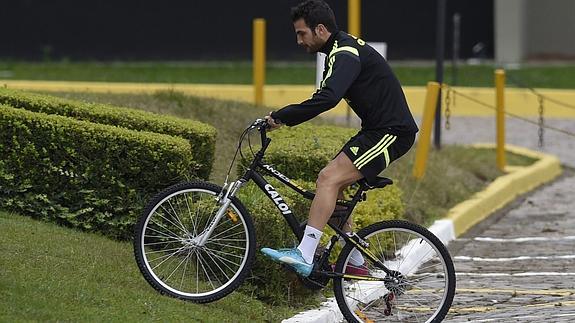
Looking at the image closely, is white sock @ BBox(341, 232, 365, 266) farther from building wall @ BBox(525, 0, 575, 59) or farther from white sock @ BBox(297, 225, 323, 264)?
building wall @ BBox(525, 0, 575, 59)

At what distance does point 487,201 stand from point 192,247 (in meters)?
5.98

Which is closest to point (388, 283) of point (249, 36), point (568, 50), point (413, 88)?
point (413, 88)

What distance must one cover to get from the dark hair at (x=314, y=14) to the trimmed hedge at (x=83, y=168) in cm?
178

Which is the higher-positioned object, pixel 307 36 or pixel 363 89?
pixel 307 36

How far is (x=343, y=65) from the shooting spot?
23.2 ft

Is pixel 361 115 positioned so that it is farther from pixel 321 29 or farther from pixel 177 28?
pixel 177 28

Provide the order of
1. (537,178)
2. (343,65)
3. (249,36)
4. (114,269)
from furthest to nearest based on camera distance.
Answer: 1. (249,36)
2. (537,178)
3. (114,269)
4. (343,65)

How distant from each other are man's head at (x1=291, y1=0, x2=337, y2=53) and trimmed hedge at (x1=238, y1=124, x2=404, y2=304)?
115 cm

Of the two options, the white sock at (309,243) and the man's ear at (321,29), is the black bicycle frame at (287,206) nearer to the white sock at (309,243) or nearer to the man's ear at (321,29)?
the white sock at (309,243)

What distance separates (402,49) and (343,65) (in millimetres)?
17805

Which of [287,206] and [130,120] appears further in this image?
[130,120]

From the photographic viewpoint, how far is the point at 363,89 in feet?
23.6

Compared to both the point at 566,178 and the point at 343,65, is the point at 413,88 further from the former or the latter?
the point at 343,65

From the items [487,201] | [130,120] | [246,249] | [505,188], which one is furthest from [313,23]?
[505,188]
